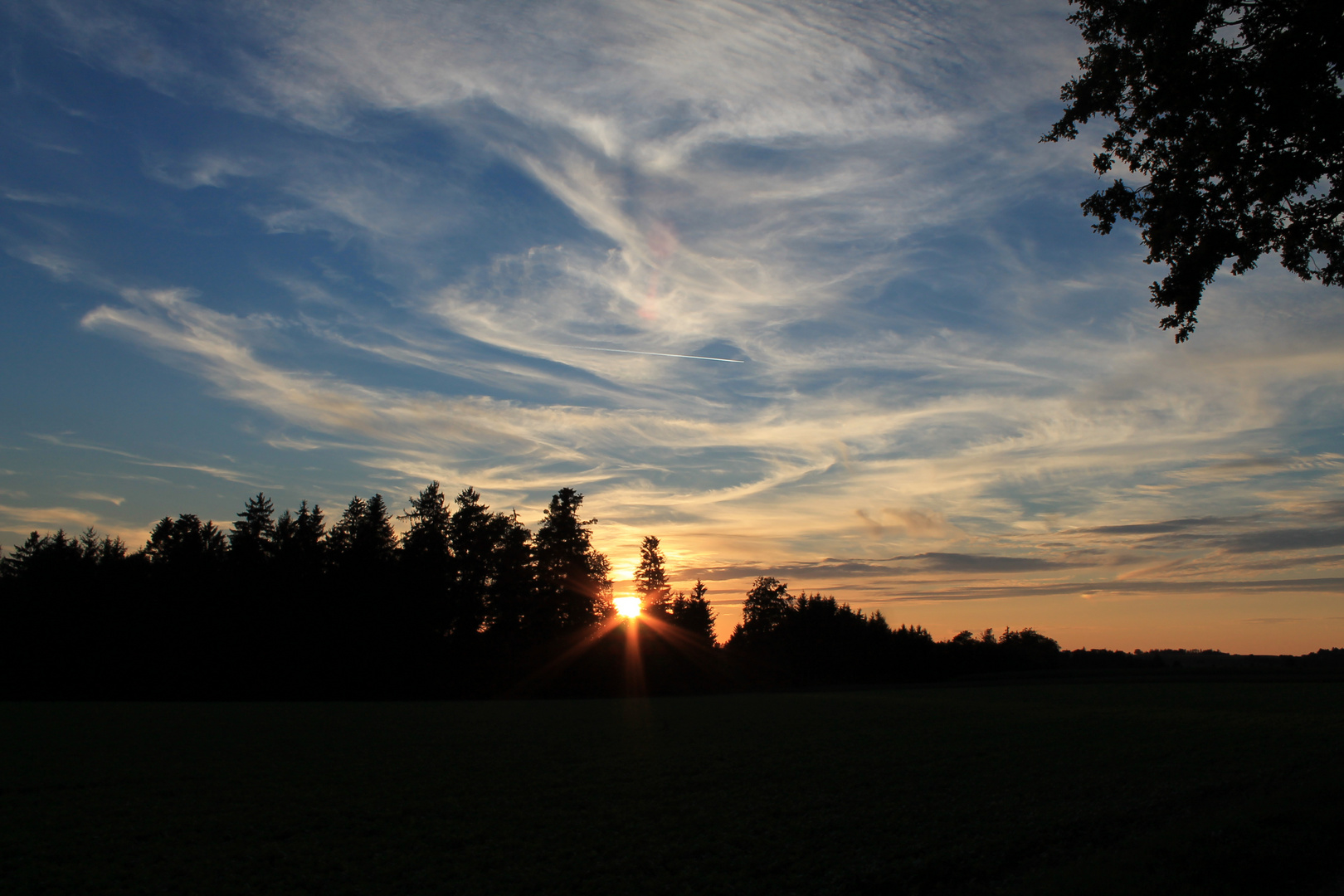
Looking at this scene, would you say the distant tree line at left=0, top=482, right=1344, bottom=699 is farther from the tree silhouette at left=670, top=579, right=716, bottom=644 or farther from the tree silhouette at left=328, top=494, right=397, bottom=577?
the tree silhouette at left=670, top=579, right=716, bottom=644

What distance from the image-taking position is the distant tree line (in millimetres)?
70000

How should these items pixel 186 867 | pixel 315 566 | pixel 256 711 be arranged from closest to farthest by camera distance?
pixel 186 867, pixel 256 711, pixel 315 566

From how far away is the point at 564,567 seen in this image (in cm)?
8156

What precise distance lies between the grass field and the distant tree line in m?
42.0

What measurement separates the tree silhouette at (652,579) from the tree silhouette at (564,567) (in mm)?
32322

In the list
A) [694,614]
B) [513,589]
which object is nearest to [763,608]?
[694,614]

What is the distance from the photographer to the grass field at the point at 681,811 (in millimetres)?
10531

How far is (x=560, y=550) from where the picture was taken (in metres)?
81.4

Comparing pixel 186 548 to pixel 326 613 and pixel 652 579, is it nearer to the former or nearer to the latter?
pixel 326 613

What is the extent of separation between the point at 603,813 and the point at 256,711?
39.2 meters

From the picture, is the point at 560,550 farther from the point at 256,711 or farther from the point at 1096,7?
the point at 1096,7

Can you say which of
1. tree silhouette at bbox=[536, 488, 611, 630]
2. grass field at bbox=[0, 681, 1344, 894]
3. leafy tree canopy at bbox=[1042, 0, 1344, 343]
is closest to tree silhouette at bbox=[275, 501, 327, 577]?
tree silhouette at bbox=[536, 488, 611, 630]

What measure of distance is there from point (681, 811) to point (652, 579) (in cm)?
10255

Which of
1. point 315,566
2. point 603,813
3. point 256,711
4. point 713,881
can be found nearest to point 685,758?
point 603,813
